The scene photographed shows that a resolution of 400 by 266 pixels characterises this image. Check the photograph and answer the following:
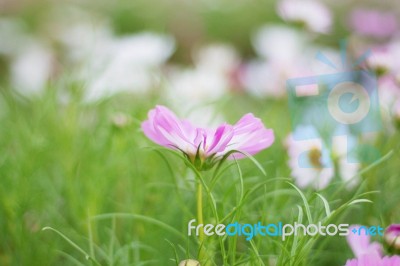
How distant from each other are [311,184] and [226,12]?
1735 millimetres

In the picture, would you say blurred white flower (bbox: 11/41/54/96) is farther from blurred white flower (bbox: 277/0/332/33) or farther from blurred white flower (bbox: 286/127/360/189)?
blurred white flower (bbox: 286/127/360/189)

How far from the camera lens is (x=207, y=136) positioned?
0.44 m

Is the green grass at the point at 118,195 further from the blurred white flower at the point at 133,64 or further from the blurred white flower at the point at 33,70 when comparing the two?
the blurred white flower at the point at 33,70

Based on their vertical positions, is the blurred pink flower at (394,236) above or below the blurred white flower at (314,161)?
below

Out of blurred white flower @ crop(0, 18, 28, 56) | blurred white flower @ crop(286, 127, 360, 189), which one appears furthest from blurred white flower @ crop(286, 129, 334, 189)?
blurred white flower @ crop(0, 18, 28, 56)

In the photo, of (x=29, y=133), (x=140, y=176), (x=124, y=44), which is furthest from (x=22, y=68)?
(x=140, y=176)

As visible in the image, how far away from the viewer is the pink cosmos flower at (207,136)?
1.42 ft

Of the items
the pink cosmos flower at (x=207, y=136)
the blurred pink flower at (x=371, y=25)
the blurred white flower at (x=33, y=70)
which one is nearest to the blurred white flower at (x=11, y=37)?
the blurred white flower at (x=33, y=70)

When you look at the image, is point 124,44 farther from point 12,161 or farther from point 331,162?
point 331,162

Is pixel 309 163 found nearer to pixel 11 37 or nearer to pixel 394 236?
pixel 394 236

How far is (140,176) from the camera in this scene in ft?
2.24


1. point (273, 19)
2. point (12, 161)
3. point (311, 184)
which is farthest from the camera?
point (273, 19)

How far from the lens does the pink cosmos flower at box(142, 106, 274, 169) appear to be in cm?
43

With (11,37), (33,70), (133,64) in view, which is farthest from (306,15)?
(11,37)
